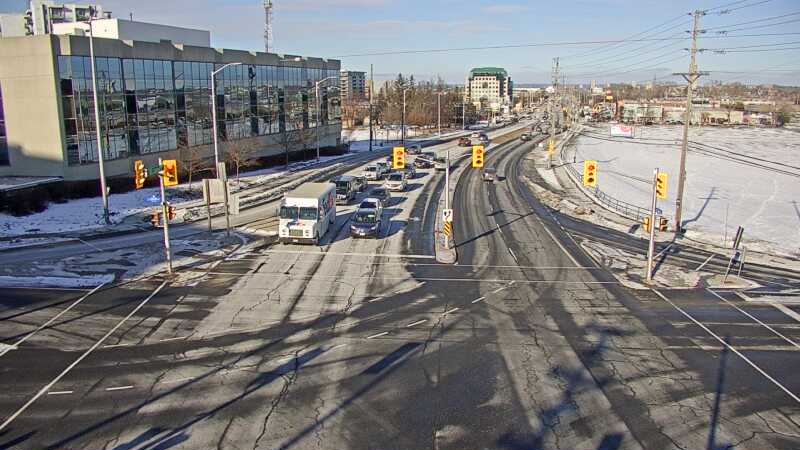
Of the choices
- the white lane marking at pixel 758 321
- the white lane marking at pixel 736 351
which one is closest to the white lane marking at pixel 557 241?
the white lane marking at pixel 736 351

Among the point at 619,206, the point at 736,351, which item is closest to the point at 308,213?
the point at 736,351

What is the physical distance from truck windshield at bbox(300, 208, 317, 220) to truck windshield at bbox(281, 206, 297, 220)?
0.37 m

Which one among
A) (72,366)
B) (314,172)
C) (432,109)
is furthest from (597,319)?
(432,109)

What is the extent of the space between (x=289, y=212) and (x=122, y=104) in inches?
964

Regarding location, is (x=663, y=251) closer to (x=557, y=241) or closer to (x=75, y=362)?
(x=557, y=241)

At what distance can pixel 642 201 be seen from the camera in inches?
2003

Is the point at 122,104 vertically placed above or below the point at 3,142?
above

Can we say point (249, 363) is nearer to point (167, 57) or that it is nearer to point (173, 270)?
point (173, 270)

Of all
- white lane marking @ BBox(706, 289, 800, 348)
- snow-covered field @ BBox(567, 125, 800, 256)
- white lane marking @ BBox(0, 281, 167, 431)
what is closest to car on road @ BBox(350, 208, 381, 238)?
white lane marking @ BBox(0, 281, 167, 431)

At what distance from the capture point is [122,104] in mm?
49406

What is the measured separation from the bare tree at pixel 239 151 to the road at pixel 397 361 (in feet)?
83.6

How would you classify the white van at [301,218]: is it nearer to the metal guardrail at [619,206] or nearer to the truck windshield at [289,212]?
the truck windshield at [289,212]

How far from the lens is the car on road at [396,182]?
5288cm

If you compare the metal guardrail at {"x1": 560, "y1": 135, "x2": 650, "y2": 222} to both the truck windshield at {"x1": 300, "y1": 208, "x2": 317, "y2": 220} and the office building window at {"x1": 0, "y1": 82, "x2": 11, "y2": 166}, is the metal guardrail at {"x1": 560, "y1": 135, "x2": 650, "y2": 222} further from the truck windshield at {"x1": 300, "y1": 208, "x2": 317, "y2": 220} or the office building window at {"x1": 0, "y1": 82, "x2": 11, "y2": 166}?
the office building window at {"x1": 0, "y1": 82, "x2": 11, "y2": 166}
